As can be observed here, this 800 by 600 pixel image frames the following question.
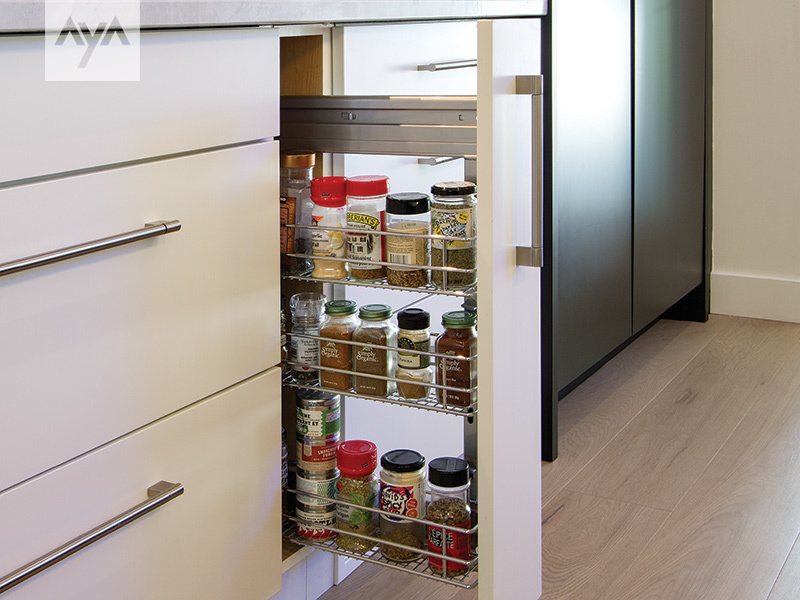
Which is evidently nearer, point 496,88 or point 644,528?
point 496,88

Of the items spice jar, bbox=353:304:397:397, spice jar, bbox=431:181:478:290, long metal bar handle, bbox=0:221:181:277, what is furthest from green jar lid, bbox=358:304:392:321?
long metal bar handle, bbox=0:221:181:277

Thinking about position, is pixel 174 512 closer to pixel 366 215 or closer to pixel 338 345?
pixel 338 345

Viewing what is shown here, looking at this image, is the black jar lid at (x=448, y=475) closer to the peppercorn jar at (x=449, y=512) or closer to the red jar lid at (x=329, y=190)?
the peppercorn jar at (x=449, y=512)

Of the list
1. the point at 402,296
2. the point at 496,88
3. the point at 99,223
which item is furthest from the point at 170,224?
the point at 402,296

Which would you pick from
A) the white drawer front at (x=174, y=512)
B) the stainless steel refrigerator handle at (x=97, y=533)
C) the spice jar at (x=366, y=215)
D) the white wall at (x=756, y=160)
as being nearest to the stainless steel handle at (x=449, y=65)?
the spice jar at (x=366, y=215)

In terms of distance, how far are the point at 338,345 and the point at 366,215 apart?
18cm

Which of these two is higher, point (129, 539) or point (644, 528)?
point (129, 539)

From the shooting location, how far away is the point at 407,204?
1159mm

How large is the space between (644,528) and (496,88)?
987 mm

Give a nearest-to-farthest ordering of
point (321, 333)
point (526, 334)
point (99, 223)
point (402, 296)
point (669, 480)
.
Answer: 1. point (99, 223)
2. point (526, 334)
3. point (321, 333)
4. point (402, 296)
5. point (669, 480)

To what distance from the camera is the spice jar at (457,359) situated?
1.17m

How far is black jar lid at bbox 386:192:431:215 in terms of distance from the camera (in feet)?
3.81

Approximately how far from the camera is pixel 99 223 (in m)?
0.90

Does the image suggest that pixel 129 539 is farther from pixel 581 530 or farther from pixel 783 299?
pixel 783 299
